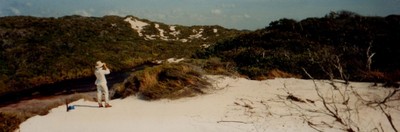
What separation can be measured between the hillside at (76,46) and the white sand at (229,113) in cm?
2182

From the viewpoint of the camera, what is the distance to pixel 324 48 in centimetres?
1917

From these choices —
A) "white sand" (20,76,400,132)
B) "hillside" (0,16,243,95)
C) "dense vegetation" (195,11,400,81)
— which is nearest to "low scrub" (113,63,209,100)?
"white sand" (20,76,400,132)

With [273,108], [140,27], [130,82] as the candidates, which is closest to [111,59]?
[140,27]

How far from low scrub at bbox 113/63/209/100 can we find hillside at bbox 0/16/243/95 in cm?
1978

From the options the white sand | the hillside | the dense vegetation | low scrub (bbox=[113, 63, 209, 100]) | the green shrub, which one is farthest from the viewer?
the hillside

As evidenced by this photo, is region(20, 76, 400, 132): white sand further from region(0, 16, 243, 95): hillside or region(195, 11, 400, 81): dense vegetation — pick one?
region(0, 16, 243, 95): hillside

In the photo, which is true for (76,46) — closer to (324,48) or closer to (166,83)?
(324,48)

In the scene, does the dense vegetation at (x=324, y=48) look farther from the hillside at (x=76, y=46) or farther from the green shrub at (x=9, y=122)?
the hillside at (x=76, y=46)

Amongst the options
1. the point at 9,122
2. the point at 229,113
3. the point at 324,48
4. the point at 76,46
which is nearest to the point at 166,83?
the point at 229,113

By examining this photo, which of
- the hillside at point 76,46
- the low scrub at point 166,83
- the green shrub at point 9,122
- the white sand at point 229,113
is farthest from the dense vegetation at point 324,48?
the hillside at point 76,46

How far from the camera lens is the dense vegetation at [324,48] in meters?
15.8

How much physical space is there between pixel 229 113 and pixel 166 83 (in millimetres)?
3810

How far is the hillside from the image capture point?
36000mm

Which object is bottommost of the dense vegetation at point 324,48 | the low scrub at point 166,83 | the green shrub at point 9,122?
the green shrub at point 9,122
